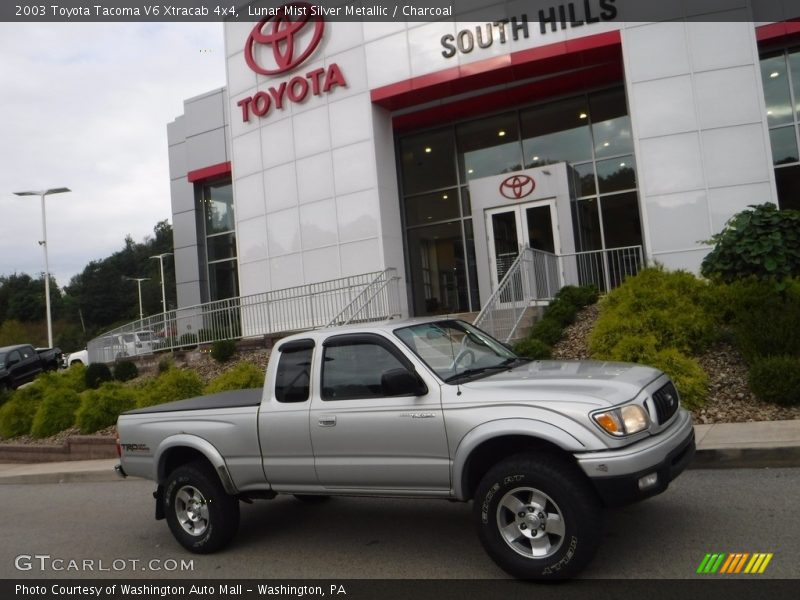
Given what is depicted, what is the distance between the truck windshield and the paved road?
1.38 metres

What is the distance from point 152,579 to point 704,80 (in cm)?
1467

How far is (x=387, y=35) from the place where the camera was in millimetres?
17859

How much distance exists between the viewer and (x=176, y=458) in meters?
6.04

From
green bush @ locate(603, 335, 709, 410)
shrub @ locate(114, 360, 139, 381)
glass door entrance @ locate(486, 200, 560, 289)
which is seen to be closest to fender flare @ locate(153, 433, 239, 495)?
green bush @ locate(603, 335, 709, 410)

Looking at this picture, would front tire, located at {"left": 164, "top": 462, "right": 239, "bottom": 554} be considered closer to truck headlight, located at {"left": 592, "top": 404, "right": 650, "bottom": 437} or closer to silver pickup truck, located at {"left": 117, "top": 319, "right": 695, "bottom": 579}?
silver pickup truck, located at {"left": 117, "top": 319, "right": 695, "bottom": 579}

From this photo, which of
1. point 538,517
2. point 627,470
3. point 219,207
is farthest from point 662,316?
point 219,207

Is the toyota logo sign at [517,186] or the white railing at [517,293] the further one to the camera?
the toyota logo sign at [517,186]

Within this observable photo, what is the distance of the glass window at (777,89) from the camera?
16.8 metres

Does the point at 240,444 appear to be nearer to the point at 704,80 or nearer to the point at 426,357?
the point at 426,357

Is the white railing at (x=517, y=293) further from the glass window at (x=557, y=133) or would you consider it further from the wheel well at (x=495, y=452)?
the wheel well at (x=495, y=452)

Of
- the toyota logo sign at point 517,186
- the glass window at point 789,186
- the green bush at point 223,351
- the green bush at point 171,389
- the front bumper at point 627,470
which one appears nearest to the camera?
the front bumper at point 627,470

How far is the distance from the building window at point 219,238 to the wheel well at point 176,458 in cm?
2104

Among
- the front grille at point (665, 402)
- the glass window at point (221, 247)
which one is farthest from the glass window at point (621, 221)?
the glass window at point (221, 247)

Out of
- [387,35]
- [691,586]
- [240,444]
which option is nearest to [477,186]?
[387,35]
